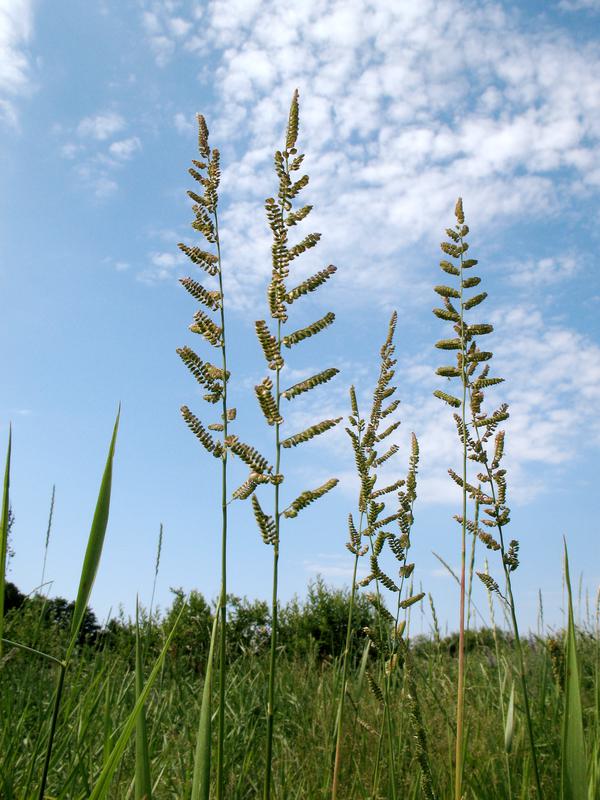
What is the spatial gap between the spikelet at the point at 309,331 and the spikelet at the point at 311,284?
0.08m

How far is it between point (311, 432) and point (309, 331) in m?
0.27

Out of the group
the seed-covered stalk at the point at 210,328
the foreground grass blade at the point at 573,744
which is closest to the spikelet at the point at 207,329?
the seed-covered stalk at the point at 210,328

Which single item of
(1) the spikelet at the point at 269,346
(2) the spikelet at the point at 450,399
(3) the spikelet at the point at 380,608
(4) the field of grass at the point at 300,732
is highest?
(2) the spikelet at the point at 450,399

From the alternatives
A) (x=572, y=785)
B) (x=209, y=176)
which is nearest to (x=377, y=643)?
(x=572, y=785)

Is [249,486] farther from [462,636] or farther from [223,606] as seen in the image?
[462,636]

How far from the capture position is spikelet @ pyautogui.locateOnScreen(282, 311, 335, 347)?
5.99 ft

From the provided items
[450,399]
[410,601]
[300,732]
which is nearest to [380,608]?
[410,601]

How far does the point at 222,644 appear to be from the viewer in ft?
4.86

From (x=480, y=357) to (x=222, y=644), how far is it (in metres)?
1.47

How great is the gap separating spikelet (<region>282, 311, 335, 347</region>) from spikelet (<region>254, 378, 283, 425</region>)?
155 mm

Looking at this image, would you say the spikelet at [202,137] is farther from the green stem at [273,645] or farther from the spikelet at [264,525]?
the spikelet at [264,525]

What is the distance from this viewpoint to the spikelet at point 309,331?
1.83 m

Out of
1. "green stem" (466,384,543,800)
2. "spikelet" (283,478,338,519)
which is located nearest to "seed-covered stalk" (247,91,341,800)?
"spikelet" (283,478,338,519)

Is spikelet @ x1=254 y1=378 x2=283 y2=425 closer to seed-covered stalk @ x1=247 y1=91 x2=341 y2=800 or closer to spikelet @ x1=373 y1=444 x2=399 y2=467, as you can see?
seed-covered stalk @ x1=247 y1=91 x2=341 y2=800
